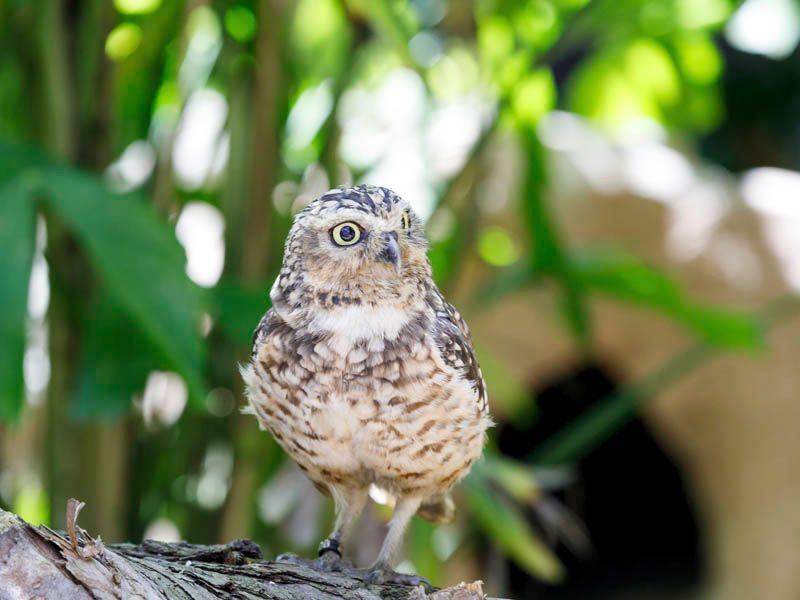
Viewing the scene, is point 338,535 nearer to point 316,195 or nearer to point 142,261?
point 142,261

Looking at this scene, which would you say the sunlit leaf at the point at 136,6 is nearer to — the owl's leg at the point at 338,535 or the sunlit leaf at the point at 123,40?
the sunlit leaf at the point at 123,40

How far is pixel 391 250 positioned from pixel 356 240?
7cm

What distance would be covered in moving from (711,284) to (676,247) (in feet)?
0.92

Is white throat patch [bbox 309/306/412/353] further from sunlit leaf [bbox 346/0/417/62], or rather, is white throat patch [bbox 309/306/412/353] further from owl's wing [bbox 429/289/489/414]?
sunlit leaf [bbox 346/0/417/62]

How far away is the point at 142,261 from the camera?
277 centimetres

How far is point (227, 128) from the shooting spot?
400cm

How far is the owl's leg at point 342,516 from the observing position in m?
2.37

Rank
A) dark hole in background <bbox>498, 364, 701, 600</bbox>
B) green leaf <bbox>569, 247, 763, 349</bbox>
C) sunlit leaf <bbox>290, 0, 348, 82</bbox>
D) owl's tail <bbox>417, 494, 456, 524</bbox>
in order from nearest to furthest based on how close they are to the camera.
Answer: owl's tail <bbox>417, 494, 456, 524</bbox>, green leaf <bbox>569, 247, 763, 349</bbox>, sunlit leaf <bbox>290, 0, 348, 82</bbox>, dark hole in background <bbox>498, 364, 701, 600</bbox>

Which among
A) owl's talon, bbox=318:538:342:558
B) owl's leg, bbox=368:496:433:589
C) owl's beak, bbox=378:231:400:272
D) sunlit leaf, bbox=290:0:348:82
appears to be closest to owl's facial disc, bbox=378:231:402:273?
owl's beak, bbox=378:231:400:272

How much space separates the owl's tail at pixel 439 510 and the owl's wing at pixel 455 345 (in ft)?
1.14

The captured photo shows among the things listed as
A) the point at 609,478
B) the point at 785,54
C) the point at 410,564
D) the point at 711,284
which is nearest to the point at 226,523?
the point at 410,564

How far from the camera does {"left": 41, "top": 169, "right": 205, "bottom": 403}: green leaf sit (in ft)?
8.93

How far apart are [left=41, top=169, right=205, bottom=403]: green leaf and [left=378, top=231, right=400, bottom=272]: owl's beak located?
822 millimetres

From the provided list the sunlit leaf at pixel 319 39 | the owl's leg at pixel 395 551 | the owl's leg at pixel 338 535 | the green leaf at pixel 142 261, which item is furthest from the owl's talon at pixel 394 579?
the sunlit leaf at pixel 319 39
